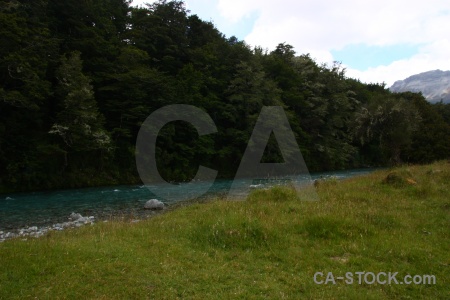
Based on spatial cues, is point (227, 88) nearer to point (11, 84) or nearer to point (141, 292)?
point (11, 84)

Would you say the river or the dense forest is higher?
the dense forest

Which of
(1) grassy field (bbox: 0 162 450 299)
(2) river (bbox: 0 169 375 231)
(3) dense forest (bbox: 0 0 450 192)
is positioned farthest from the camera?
(3) dense forest (bbox: 0 0 450 192)

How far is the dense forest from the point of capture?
28.4 meters

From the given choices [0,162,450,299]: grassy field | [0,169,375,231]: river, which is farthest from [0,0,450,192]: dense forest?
[0,162,450,299]: grassy field

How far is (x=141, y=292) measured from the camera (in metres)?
5.00

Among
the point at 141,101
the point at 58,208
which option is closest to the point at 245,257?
the point at 58,208

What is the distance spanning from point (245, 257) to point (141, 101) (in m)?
33.4

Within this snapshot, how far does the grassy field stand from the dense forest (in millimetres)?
23431

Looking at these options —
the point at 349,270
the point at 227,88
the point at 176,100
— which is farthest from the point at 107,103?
the point at 349,270

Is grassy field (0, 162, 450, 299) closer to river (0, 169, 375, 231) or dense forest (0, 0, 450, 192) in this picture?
river (0, 169, 375, 231)

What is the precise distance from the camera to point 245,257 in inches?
259

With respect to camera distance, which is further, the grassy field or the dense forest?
the dense forest

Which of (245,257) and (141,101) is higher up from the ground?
(141,101)

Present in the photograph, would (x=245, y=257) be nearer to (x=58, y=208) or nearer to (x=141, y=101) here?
(x=58, y=208)
